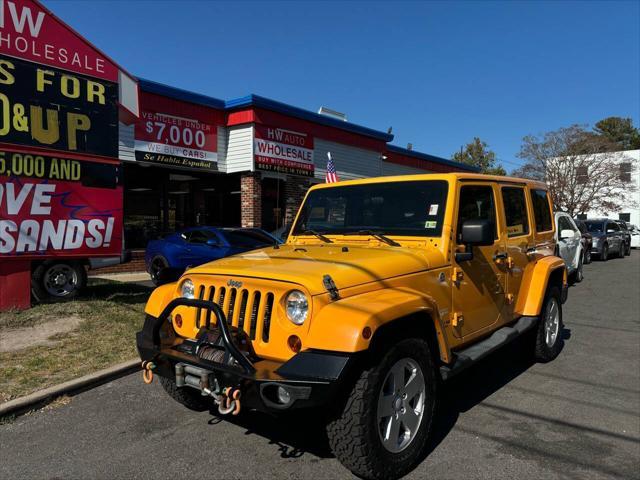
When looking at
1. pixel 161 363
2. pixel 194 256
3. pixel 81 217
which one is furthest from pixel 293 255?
pixel 194 256

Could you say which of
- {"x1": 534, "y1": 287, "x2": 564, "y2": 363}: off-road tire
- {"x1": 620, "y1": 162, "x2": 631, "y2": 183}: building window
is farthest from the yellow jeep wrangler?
{"x1": 620, "y1": 162, "x2": 631, "y2": 183}: building window

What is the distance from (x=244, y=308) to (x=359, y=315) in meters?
0.81

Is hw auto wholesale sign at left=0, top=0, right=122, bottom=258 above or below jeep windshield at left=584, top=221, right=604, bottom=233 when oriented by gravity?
above

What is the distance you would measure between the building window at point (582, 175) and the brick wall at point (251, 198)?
27275 millimetres

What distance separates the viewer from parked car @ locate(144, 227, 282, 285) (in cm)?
1052

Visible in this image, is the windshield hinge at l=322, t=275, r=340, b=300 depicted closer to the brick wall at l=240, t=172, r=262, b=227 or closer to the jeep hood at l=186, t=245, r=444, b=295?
the jeep hood at l=186, t=245, r=444, b=295

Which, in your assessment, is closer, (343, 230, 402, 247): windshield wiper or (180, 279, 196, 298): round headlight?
(180, 279, 196, 298): round headlight

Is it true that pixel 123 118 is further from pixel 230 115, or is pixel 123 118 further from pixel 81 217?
pixel 230 115

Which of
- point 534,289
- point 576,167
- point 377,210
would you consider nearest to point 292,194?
point 534,289

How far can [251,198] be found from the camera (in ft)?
50.0

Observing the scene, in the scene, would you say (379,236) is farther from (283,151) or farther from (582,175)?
(582,175)

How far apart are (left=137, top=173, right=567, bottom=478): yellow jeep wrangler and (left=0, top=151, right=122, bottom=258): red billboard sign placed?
15.6 ft

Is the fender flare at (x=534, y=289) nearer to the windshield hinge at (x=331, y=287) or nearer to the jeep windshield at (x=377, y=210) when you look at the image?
the jeep windshield at (x=377, y=210)

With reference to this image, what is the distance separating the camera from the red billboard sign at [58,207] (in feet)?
23.8
